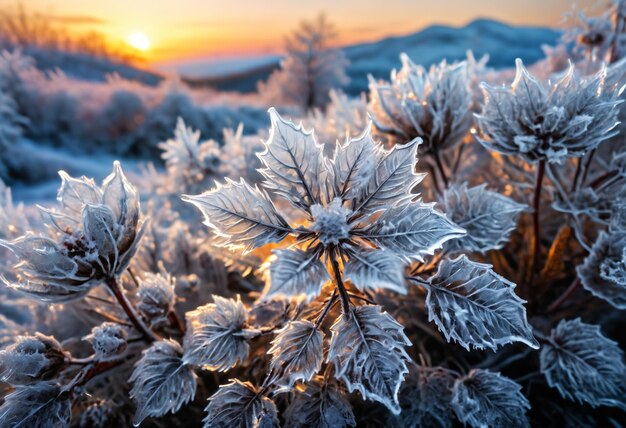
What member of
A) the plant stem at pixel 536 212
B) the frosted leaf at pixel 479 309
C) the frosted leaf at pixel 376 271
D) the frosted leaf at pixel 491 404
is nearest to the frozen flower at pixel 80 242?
the frosted leaf at pixel 376 271

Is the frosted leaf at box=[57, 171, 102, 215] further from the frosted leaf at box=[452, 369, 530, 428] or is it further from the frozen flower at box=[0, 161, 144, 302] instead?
the frosted leaf at box=[452, 369, 530, 428]

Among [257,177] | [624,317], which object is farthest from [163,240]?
[624,317]

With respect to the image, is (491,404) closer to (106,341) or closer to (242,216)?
(242,216)

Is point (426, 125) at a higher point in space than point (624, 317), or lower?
higher

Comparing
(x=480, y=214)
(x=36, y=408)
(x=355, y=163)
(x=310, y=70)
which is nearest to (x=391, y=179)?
(x=355, y=163)

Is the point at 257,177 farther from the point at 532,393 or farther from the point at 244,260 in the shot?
the point at 532,393

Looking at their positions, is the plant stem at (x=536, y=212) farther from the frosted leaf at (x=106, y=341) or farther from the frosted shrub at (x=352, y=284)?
the frosted leaf at (x=106, y=341)

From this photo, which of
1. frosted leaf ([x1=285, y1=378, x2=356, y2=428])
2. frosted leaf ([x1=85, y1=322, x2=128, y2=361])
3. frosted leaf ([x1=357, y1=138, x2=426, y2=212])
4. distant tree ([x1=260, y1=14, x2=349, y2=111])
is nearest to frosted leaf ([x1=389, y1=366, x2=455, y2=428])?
frosted leaf ([x1=285, y1=378, x2=356, y2=428])
